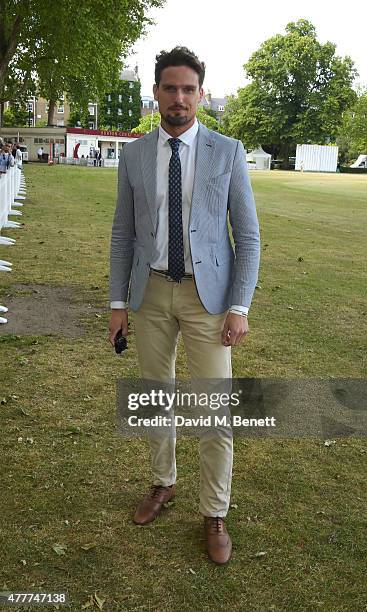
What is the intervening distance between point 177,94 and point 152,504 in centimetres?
221

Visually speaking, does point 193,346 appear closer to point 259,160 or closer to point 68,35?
point 68,35

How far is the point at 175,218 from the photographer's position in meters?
3.13

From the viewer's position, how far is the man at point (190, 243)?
3.05 m

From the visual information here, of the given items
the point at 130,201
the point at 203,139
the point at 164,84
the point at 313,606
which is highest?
the point at 164,84

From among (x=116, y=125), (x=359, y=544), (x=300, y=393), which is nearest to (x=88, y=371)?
(x=300, y=393)

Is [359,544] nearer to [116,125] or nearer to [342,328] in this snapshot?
[342,328]

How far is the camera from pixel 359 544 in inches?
135

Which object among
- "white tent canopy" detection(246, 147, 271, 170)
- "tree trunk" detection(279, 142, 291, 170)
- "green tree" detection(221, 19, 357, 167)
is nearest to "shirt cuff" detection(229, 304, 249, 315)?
"green tree" detection(221, 19, 357, 167)

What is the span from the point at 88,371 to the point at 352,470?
2591 millimetres

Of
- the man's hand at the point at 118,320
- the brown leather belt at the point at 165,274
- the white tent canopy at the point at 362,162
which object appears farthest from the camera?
the white tent canopy at the point at 362,162

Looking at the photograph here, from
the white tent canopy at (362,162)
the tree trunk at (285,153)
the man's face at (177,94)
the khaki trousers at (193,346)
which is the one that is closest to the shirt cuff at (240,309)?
the khaki trousers at (193,346)

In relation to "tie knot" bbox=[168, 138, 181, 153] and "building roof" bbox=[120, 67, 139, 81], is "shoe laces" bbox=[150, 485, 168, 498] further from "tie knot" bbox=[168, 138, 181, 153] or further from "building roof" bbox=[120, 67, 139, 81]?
"building roof" bbox=[120, 67, 139, 81]

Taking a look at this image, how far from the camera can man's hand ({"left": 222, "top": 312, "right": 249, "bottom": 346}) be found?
3131 millimetres

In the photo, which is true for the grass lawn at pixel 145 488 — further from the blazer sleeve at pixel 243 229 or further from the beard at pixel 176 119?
the beard at pixel 176 119
